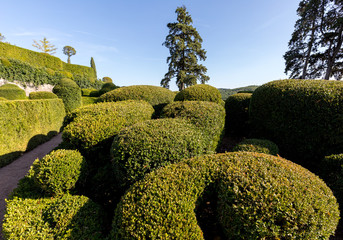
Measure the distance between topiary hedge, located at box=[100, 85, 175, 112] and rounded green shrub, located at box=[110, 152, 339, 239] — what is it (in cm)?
450

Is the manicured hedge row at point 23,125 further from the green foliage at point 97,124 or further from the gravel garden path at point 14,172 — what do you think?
the green foliage at point 97,124

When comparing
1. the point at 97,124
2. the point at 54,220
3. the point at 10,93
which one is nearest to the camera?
the point at 54,220

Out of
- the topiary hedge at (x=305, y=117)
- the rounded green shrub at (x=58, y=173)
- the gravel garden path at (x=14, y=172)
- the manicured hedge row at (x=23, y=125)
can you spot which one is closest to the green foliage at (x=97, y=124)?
the rounded green shrub at (x=58, y=173)

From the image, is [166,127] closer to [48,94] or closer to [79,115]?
[79,115]

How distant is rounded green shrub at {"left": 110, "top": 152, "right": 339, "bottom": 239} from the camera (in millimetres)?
2016

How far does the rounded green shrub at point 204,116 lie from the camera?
432 cm

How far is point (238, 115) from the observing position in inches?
304

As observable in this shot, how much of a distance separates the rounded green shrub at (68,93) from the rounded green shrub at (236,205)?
14961 millimetres

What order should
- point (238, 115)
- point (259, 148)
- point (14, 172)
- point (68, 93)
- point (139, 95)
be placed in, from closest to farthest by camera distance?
point (259, 148)
point (14, 172)
point (139, 95)
point (238, 115)
point (68, 93)

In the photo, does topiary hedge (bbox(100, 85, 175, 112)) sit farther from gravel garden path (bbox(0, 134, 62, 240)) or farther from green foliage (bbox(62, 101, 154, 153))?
gravel garden path (bbox(0, 134, 62, 240))

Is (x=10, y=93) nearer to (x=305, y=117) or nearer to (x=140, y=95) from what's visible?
(x=140, y=95)

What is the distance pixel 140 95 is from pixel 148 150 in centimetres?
399

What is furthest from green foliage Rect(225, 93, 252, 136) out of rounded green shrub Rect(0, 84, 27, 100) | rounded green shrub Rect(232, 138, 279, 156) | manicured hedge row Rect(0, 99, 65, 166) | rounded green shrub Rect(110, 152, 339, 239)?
rounded green shrub Rect(0, 84, 27, 100)

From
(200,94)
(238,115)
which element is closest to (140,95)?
(200,94)
